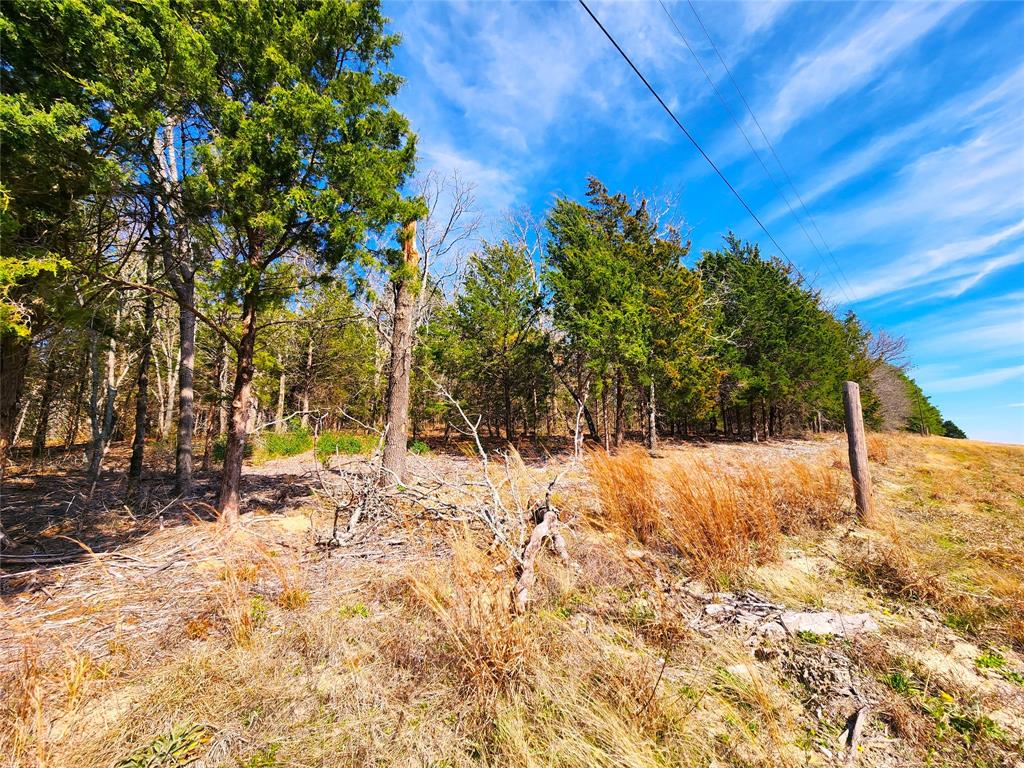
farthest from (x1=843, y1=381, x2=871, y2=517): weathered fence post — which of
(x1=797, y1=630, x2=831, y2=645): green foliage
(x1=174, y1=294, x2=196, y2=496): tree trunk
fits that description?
(x1=174, y1=294, x2=196, y2=496): tree trunk

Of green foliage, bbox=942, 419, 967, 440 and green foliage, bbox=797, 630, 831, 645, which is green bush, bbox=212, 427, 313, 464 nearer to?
green foliage, bbox=797, 630, 831, 645

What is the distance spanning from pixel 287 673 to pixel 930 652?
160 inches

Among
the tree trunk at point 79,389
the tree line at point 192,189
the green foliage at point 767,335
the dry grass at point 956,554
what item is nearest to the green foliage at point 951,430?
the green foliage at point 767,335

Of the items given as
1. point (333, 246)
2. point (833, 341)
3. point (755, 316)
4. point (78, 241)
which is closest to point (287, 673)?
point (333, 246)

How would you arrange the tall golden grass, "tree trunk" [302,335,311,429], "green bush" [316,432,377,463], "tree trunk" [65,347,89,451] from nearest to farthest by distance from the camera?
the tall golden grass < "tree trunk" [65,347,89,451] < "green bush" [316,432,377,463] < "tree trunk" [302,335,311,429]

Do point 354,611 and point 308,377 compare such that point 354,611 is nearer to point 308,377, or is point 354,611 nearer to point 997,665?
point 997,665

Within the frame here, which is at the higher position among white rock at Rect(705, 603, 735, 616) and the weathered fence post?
the weathered fence post

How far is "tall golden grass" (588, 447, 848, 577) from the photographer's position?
3828mm

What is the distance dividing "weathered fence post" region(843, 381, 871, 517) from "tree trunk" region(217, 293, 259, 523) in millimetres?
8292

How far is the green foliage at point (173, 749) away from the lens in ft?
5.58

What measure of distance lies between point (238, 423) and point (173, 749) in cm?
454

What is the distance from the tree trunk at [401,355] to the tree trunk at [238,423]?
7.44 ft

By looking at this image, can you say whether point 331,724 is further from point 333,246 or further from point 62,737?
point 333,246

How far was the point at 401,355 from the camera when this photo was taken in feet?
24.3
